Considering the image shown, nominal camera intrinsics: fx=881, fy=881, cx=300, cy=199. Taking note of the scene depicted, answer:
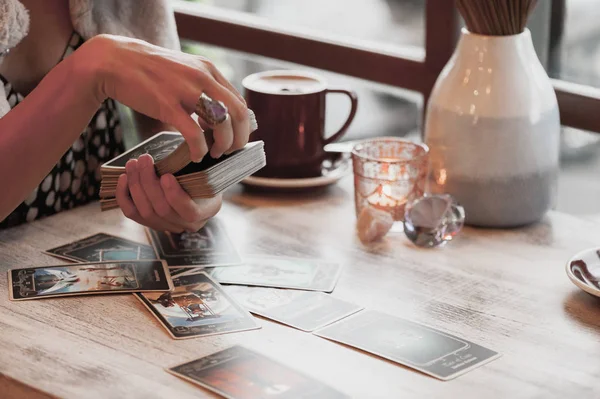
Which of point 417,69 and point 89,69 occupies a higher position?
point 89,69

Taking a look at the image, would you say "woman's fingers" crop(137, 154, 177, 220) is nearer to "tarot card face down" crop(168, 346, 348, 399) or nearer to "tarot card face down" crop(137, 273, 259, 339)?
"tarot card face down" crop(137, 273, 259, 339)

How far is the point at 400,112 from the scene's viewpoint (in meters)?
2.45

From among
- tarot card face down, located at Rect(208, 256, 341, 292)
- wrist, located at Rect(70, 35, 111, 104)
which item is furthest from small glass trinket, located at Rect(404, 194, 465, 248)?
wrist, located at Rect(70, 35, 111, 104)

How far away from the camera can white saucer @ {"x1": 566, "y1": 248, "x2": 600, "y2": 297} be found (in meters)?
1.08

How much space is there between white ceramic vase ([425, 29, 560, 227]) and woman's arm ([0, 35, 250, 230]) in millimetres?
364

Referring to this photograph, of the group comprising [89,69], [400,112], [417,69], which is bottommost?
[400,112]

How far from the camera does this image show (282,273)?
117 cm

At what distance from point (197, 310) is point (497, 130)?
0.51 m

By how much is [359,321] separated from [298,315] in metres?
0.07

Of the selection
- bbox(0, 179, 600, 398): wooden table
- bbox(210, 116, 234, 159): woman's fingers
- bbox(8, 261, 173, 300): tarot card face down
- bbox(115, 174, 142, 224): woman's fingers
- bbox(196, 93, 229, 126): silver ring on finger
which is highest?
bbox(196, 93, 229, 126): silver ring on finger

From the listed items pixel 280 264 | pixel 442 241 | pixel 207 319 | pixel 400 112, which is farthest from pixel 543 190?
pixel 400 112

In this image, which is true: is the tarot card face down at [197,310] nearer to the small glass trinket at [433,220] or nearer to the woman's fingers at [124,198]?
the woman's fingers at [124,198]

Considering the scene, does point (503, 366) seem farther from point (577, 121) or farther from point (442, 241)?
point (577, 121)

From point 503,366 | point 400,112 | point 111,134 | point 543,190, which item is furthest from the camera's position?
point 400,112
